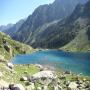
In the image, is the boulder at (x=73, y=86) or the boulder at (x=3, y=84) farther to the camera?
the boulder at (x=73, y=86)

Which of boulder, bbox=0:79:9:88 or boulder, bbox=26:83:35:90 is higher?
boulder, bbox=0:79:9:88

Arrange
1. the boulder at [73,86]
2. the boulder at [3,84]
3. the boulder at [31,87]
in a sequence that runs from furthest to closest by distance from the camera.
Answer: the boulder at [73,86]
the boulder at [31,87]
the boulder at [3,84]

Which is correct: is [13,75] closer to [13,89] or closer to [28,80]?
[28,80]

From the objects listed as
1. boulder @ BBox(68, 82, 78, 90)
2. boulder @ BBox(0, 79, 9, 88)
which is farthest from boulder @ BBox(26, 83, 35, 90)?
boulder @ BBox(68, 82, 78, 90)

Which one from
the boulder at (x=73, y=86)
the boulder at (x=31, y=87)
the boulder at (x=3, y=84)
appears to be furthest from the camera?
the boulder at (x=73, y=86)

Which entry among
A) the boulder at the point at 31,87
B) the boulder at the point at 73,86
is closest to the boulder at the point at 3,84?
the boulder at the point at 31,87

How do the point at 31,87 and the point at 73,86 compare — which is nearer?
the point at 31,87

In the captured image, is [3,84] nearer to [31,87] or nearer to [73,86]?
[31,87]

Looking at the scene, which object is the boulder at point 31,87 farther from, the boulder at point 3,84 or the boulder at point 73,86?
the boulder at point 73,86

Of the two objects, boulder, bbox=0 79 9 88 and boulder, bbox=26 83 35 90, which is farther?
boulder, bbox=26 83 35 90

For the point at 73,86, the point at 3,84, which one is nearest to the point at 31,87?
the point at 3,84

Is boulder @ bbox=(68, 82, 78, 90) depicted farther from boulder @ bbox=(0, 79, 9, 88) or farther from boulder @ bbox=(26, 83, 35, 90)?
boulder @ bbox=(0, 79, 9, 88)

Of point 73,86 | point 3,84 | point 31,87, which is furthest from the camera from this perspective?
point 73,86

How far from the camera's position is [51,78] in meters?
41.6
